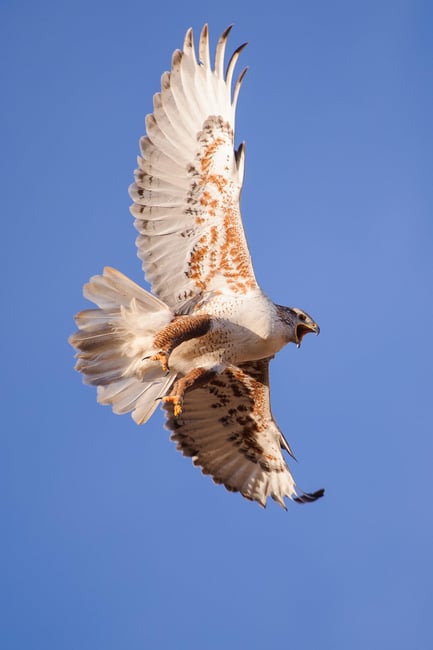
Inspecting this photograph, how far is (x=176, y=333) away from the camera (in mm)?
10031

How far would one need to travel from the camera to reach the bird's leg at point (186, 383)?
32.4ft

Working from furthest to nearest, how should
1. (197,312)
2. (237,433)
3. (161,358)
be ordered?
(237,433), (197,312), (161,358)

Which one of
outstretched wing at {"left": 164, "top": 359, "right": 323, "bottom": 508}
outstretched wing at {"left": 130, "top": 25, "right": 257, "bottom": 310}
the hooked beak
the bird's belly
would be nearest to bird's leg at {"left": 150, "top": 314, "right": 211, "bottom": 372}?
the bird's belly

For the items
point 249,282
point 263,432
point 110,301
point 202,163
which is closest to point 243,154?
point 202,163

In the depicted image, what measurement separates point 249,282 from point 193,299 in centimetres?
55

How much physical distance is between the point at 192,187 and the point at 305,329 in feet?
5.46

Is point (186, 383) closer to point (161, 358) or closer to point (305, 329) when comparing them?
point (161, 358)

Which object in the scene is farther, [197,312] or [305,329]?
[305,329]

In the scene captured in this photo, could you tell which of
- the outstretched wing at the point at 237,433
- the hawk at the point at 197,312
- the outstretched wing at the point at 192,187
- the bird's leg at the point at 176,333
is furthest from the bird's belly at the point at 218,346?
the outstretched wing at the point at 237,433

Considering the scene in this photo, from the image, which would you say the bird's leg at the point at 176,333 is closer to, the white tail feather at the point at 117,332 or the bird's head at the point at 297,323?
the white tail feather at the point at 117,332

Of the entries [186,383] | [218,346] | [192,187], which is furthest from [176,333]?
[192,187]

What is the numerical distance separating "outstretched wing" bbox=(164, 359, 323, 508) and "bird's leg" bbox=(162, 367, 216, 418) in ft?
2.65

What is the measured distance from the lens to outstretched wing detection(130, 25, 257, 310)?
10.8 metres

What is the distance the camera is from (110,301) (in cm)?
1020
